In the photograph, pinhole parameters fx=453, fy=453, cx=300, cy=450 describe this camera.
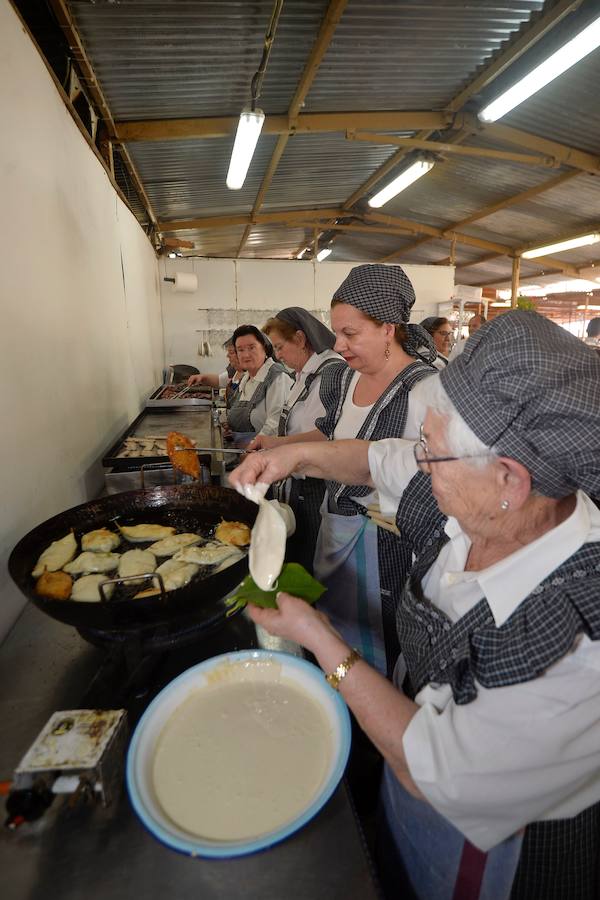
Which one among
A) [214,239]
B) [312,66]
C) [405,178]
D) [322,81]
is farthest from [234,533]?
[214,239]

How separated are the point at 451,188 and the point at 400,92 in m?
3.28

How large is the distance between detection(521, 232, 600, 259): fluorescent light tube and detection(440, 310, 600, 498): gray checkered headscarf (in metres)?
8.78

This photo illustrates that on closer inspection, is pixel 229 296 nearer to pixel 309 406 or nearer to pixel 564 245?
pixel 564 245

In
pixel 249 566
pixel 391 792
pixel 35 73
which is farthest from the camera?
pixel 35 73

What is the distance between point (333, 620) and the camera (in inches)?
85.4

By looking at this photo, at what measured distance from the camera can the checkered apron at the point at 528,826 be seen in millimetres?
836

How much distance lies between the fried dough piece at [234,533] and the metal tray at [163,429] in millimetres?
854

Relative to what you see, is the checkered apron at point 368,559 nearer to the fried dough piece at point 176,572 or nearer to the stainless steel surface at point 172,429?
the fried dough piece at point 176,572

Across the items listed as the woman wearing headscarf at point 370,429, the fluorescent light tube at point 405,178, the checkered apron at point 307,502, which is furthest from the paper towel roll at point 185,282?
the woman wearing headscarf at point 370,429

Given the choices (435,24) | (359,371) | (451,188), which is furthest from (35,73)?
(451,188)

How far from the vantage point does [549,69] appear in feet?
10.5

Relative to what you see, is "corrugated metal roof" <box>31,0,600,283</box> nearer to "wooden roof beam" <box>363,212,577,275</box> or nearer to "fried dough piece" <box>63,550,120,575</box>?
"wooden roof beam" <box>363,212,577,275</box>

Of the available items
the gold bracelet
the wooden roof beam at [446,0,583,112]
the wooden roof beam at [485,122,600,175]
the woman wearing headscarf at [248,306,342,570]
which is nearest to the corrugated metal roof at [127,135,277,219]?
the wooden roof beam at [446,0,583,112]

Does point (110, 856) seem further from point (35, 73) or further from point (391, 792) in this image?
point (35, 73)
